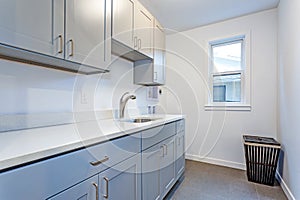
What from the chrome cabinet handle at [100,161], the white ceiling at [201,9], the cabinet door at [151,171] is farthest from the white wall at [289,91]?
the chrome cabinet handle at [100,161]

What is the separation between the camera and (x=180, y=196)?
1.93m

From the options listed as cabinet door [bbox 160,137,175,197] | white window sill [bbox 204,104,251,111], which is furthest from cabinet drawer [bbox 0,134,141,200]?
white window sill [bbox 204,104,251,111]

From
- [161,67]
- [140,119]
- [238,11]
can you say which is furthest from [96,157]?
[238,11]

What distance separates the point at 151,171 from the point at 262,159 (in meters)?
1.67

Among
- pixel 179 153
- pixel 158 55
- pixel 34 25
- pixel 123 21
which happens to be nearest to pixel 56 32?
pixel 34 25

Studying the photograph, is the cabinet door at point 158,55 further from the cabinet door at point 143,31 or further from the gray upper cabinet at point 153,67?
the cabinet door at point 143,31

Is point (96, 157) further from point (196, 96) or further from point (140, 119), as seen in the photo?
point (196, 96)

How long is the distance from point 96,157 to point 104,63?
2.65ft

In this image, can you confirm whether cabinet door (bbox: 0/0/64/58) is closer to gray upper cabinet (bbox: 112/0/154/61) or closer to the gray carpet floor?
gray upper cabinet (bbox: 112/0/154/61)

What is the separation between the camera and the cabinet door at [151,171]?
4.62ft

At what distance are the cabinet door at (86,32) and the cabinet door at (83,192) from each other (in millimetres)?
782

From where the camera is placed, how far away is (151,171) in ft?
4.97

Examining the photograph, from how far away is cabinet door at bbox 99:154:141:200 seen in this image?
3.24ft

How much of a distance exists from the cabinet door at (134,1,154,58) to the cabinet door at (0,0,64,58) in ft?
2.98
